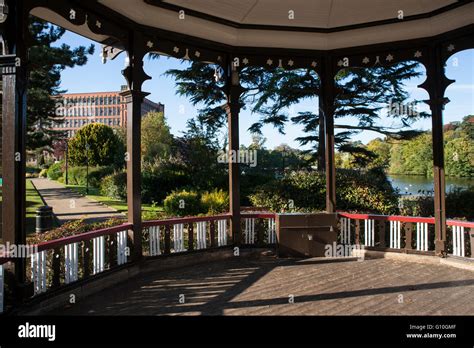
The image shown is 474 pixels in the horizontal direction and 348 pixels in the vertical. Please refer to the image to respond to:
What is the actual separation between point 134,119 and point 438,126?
5.65 meters

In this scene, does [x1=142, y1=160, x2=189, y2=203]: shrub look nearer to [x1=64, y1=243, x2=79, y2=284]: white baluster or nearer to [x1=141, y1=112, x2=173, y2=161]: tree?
[x1=64, y1=243, x2=79, y2=284]: white baluster

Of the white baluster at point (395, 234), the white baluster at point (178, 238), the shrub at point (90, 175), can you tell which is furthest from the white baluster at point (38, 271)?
the shrub at point (90, 175)

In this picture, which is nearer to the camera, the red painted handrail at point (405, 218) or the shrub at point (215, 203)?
the red painted handrail at point (405, 218)

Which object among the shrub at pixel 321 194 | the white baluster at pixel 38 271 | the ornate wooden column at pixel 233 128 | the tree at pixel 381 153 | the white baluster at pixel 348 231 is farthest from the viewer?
the tree at pixel 381 153

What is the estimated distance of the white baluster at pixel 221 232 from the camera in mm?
7914

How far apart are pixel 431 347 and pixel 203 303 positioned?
271 cm

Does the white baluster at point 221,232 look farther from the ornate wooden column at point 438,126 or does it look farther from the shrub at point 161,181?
the shrub at point 161,181

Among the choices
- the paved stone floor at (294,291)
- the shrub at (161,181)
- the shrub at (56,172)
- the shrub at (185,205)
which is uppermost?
the shrub at (56,172)

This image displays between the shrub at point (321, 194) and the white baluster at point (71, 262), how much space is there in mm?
7040

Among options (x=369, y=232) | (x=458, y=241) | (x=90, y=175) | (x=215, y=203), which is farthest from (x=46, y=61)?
(x=90, y=175)

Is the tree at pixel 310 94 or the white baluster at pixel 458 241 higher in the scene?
the tree at pixel 310 94

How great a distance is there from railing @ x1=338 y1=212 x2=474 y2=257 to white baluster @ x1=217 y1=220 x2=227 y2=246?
2628mm

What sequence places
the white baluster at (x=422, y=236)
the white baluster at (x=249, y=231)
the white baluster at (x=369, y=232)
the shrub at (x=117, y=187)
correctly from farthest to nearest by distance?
the shrub at (x=117, y=187) → the white baluster at (x=249, y=231) → the white baluster at (x=369, y=232) → the white baluster at (x=422, y=236)

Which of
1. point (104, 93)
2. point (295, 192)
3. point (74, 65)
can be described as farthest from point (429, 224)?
point (104, 93)
